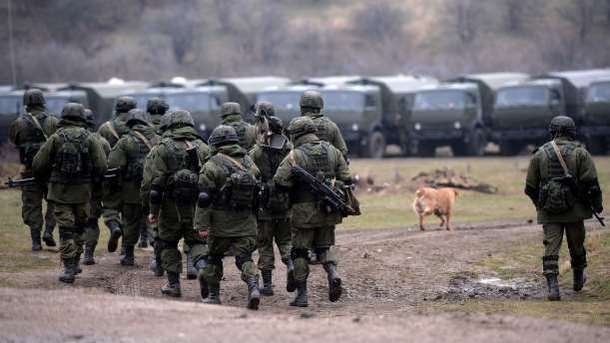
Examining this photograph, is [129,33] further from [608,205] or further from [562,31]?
[608,205]

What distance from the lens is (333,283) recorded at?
1050cm

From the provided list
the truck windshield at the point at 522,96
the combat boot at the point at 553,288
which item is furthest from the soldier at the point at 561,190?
the truck windshield at the point at 522,96

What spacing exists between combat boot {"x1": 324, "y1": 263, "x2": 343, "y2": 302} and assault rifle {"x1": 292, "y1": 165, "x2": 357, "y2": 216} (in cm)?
53

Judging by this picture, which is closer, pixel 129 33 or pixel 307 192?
pixel 307 192

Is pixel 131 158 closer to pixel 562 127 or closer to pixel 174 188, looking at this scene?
pixel 174 188

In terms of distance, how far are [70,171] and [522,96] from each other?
22.1 meters

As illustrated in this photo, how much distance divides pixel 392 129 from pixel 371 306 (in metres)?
24.1

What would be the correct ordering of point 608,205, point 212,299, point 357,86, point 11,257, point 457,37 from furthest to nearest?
1. point 457,37
2. point 357,86
3. point 608,205
4. point 11,257
5. point 212,299

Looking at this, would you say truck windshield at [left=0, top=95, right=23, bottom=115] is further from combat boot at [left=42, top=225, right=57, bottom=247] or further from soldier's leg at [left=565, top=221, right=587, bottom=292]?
soldier's leg at [left=565, top=221, right=587, bottom=292]

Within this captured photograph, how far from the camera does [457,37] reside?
59.8m

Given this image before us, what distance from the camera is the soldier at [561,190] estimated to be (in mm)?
10961

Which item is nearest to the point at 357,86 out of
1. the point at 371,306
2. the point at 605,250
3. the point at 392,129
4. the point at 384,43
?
the point at 392,129

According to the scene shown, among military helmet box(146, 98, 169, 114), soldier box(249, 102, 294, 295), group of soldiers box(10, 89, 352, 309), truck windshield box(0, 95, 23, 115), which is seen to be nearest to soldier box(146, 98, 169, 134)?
military helmet box(146, 98, 169, 114)

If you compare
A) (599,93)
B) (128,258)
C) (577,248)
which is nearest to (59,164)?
(128,258)
